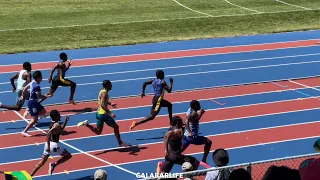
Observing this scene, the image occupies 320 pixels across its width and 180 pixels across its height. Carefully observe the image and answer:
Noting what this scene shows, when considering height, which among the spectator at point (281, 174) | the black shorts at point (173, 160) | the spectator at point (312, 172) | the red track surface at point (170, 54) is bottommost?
the black shorts at point (173, 160)

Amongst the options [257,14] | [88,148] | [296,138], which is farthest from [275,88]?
[257,14]

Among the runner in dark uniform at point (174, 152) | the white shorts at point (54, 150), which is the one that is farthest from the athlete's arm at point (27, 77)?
the runner in dark uniform at point (174, 152)

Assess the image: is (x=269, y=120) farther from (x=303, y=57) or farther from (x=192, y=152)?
(x=303, y=57)

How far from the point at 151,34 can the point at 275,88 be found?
8.97 metres

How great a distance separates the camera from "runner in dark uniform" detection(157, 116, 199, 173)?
9930mm

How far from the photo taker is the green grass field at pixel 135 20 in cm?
2373

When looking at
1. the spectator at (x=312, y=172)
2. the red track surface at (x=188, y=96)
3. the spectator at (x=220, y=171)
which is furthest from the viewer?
the red track surface at (x=188, y=96)

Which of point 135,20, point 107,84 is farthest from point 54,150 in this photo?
point 135,20

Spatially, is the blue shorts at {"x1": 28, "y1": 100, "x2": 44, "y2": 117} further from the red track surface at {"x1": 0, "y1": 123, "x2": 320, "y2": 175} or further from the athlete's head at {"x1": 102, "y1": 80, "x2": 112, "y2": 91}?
the athlete's head at {"x1": 102, "y1": 80, "x2": 112, "y2": 91}

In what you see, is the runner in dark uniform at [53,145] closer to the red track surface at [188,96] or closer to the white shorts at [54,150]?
the white shorts at [54,150]

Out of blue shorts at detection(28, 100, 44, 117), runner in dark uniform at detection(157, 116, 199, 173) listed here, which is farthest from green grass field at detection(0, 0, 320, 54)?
runner in dark uniform at detection(157, 116, 199, 173)

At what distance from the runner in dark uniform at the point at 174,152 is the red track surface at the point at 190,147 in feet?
6.13

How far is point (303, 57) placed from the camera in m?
20.8

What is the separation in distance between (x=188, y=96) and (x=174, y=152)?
646 cm
